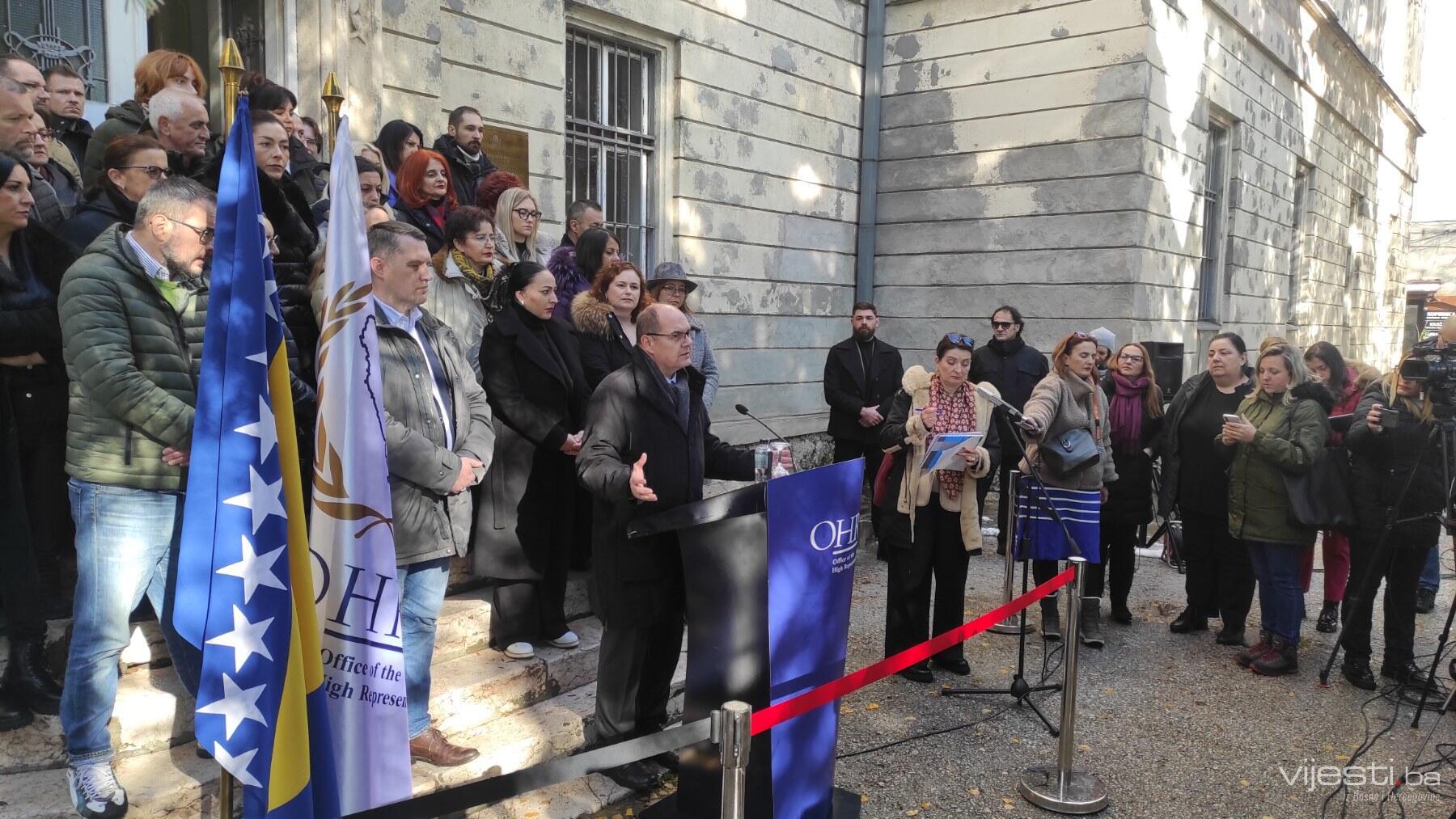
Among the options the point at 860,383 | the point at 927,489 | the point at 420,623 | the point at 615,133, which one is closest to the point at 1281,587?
the point at 927,489

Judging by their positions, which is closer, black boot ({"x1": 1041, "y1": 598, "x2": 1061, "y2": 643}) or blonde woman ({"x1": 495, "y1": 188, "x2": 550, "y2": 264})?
blonde woman ({"x1": 495, "y1": 188, "x2": 550, "y2": 264})

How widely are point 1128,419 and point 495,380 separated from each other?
4.18 meters

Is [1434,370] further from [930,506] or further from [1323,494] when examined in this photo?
[930,506]

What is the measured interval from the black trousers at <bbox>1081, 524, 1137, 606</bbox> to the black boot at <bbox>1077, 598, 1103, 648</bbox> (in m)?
0.11

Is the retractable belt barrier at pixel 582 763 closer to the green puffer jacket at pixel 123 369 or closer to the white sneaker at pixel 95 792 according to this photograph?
the white sneaker at pixel 95 792

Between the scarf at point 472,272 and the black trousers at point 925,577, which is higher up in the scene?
the scarf at point 472,272

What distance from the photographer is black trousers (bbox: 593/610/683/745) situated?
377 cm

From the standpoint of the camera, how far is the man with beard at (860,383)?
7.98 metres

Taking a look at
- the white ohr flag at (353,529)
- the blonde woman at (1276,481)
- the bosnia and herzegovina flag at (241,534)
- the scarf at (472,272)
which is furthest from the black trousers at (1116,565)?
the bosnia and herzegovina flag at (241,534)

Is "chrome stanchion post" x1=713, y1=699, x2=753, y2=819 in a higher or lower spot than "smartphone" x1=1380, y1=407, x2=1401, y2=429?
lower

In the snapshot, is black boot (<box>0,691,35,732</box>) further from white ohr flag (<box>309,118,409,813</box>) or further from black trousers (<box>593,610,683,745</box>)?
black trousers (<box>593,610,683,745</box>)

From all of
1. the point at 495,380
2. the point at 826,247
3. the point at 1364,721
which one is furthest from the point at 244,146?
the point at 826,247

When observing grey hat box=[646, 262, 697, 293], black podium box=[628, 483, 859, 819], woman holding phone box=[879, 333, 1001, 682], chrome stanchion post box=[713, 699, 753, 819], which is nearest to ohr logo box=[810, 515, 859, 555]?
black podium box=[628, 483, 859, 819]

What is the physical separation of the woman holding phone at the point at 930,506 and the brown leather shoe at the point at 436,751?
2462mm
